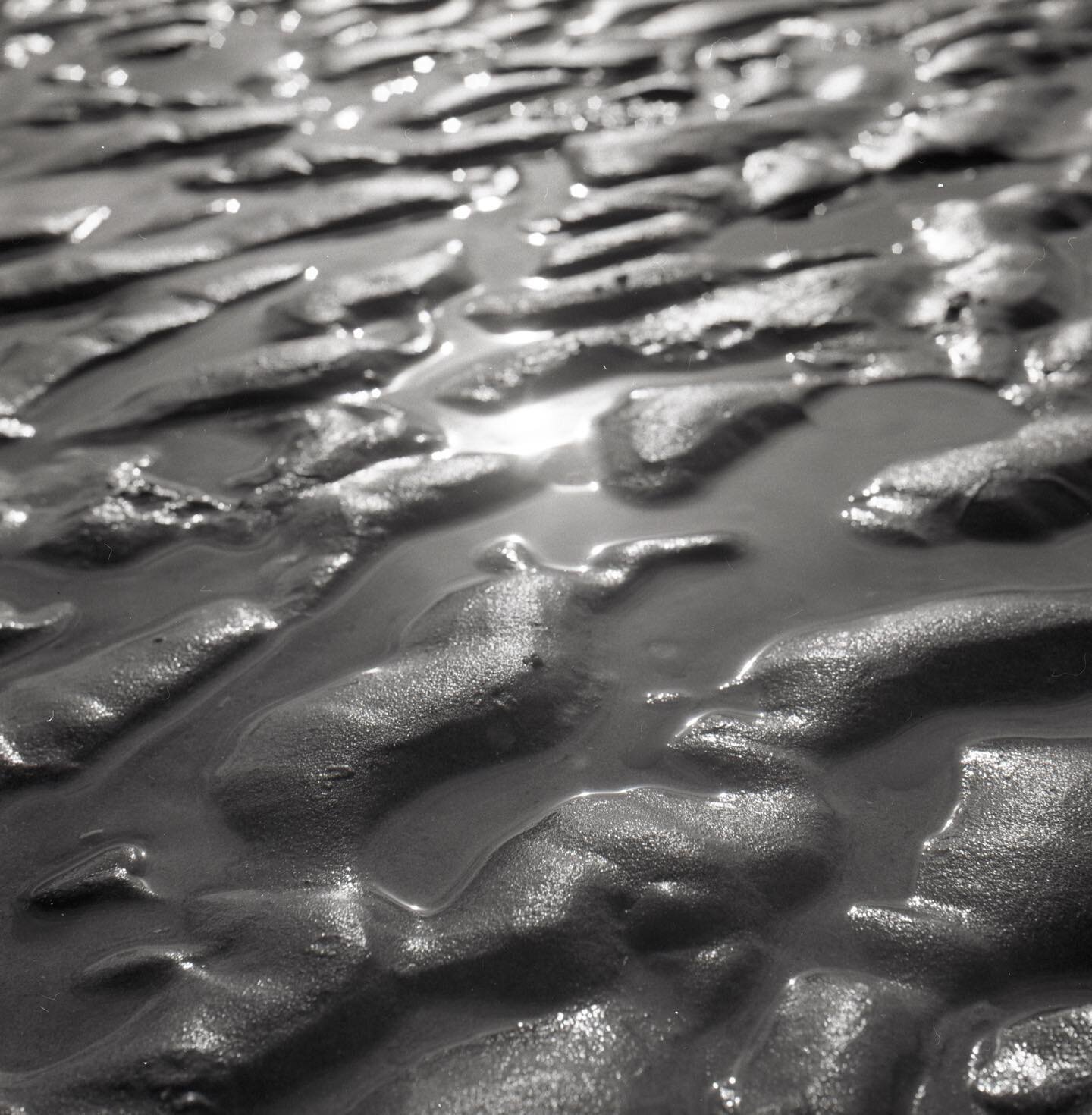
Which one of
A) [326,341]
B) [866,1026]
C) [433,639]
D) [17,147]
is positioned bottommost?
[866,1026]

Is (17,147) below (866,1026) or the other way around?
the other way around

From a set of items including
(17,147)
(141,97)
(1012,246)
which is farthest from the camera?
(141,97)

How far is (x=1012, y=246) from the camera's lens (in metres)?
2.68

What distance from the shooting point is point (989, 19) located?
13.1 ft

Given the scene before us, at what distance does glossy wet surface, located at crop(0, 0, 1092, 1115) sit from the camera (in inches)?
50.1

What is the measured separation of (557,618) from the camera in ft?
5.76

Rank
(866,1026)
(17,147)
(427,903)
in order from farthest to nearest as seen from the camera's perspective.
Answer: (17,147)
(427,903)
(866,1026)

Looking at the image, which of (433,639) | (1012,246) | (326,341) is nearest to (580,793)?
(433,639)

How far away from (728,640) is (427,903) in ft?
1.85

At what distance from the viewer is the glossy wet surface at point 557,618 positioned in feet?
4.17

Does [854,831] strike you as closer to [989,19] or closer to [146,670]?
[146,670]

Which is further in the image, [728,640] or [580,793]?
[728,640]

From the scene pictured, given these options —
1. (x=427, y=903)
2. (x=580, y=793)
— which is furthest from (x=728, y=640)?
(x=427, y=903)

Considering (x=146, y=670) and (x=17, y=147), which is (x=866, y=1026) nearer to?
(x=146, y=670)
